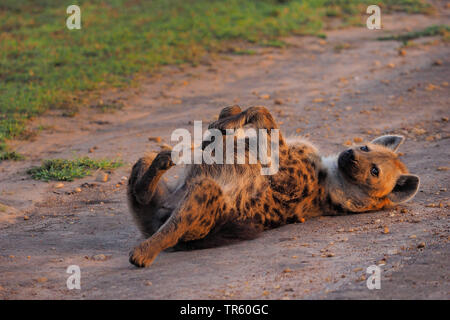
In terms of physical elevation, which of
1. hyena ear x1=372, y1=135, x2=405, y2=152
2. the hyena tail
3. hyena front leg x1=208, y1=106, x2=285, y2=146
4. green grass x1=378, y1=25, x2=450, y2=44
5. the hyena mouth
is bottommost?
the hyena tail

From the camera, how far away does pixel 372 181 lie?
4.43m

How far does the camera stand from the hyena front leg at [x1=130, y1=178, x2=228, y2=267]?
338 cm

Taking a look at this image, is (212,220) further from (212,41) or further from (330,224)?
(212,41)

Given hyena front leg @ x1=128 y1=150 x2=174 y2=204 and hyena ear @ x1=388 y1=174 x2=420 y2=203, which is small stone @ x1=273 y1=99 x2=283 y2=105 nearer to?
hyena ear @ x1=388 y1=174 x2=420 y2=203

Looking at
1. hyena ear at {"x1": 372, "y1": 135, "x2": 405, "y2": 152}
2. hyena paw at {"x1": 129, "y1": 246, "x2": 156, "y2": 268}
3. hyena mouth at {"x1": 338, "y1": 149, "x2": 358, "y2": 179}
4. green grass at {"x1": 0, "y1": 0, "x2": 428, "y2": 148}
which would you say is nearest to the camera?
hyena paw at {"x1": 129, "y1": 246, "x2": 156, "y2": 268}

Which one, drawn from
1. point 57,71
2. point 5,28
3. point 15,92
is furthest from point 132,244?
point 5,28

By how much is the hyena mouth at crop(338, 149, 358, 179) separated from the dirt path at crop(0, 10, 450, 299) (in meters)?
0.34

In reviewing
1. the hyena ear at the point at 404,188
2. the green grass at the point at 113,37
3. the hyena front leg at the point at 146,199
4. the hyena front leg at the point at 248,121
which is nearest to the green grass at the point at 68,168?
the green grass at the point at 113,37

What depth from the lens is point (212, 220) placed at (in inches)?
147

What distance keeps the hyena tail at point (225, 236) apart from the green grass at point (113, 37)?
11.0 ft

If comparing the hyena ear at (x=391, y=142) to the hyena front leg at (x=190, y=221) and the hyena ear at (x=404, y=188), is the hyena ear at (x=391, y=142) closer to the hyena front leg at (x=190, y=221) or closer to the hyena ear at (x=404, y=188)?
the hyena ear at (x=404, y=188)

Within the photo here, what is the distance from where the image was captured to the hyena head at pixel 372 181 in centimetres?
441

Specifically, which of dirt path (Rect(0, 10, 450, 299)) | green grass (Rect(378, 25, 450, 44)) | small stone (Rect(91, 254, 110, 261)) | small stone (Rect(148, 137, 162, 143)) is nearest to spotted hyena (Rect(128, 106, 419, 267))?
dirt path (Rect(0, 10, 450, 299))

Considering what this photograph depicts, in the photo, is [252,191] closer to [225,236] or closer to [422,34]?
[225,236]
